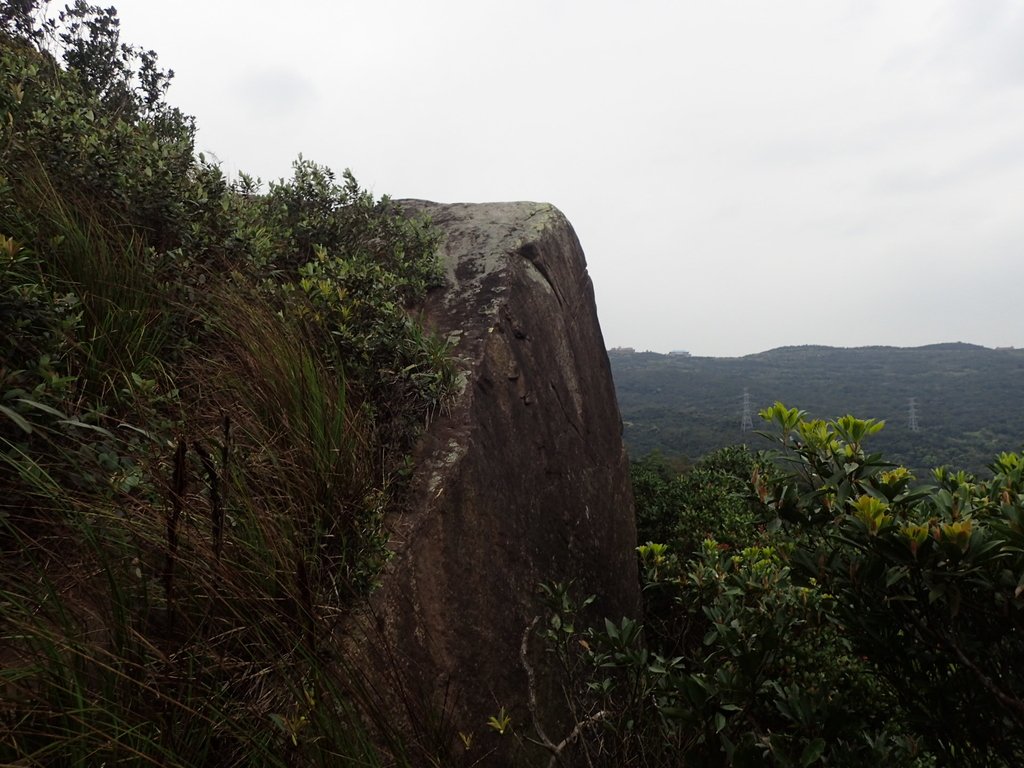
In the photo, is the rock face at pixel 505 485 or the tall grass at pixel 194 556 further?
the rock face at pixel 505 485

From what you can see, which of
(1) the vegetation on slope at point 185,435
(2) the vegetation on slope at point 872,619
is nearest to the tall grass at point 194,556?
(1) the vegetation on slope at point 185,435

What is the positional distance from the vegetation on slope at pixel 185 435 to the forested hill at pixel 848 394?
108 feet

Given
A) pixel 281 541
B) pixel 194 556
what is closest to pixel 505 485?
pixel 281 541

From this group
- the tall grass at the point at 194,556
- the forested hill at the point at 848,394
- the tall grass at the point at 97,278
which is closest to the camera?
the tall grass at the point at 194,556

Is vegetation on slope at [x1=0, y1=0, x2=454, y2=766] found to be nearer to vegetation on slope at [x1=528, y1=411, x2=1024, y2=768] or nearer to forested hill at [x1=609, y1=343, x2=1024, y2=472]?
vegetation on slope at [x1=528, y1=411, x2=1024, y2=768]

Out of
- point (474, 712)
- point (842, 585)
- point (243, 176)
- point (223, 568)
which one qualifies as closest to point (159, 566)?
point (223, 568)

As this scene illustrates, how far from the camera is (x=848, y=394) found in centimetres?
9219

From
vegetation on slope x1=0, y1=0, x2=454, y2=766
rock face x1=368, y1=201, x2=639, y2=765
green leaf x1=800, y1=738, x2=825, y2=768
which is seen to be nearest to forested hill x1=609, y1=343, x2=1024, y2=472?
rock face x1=368, y1=201, x2=639, y2=765

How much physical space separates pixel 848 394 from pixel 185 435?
347 ft

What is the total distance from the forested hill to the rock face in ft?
101

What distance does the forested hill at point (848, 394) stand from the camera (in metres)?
50.4

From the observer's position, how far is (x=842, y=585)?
1.84m

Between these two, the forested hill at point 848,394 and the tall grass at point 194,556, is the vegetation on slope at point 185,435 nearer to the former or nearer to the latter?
the tall grass at point 194,556

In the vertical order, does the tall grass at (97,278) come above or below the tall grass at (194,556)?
above
